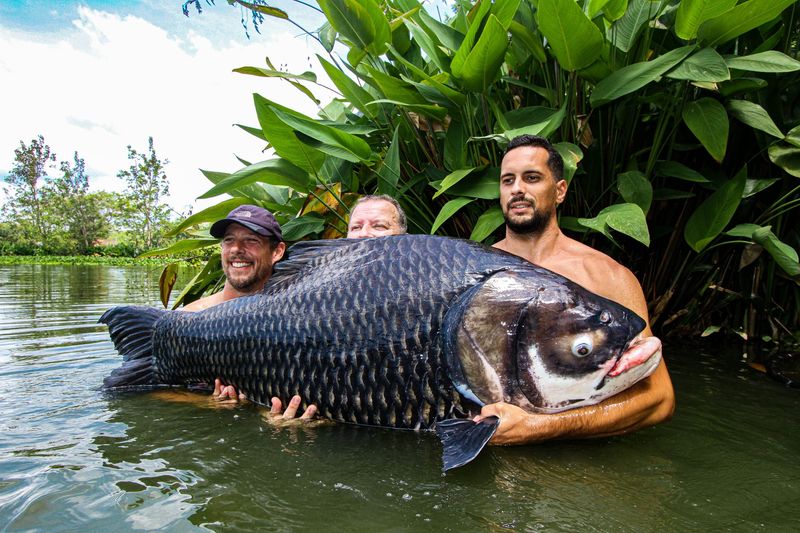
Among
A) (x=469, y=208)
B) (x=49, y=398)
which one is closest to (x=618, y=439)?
(x=469, y=208)

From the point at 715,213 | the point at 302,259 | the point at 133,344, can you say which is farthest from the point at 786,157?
the point at 133,344

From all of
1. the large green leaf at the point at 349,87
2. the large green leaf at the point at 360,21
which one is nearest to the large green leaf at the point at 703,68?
the large green leaf at the point at 360,21

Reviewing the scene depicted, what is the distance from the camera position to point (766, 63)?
10.4 ft

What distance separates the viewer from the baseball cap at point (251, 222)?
12.0 feet

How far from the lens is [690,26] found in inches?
127

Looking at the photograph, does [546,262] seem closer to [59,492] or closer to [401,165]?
[401,165]

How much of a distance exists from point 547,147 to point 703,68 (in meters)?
1.00

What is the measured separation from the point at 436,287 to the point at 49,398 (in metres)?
2.60

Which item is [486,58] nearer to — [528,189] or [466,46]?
[466,46]

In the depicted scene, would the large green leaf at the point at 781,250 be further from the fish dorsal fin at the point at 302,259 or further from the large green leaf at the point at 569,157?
the fish dorsal fin at the point at 302,259

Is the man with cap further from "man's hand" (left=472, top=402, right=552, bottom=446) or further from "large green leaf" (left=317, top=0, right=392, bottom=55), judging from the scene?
"man's hand" (left=472, top=402, right=552, bottom=446)

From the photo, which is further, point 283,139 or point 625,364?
point 283,139

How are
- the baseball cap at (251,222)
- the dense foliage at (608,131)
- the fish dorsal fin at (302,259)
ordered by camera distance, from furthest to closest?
the baseball cap at (251,222) → the dense foliage at (608,131) → the fish dorsal fin at (302,259)

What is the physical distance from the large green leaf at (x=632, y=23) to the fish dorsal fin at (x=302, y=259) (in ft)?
7.81
